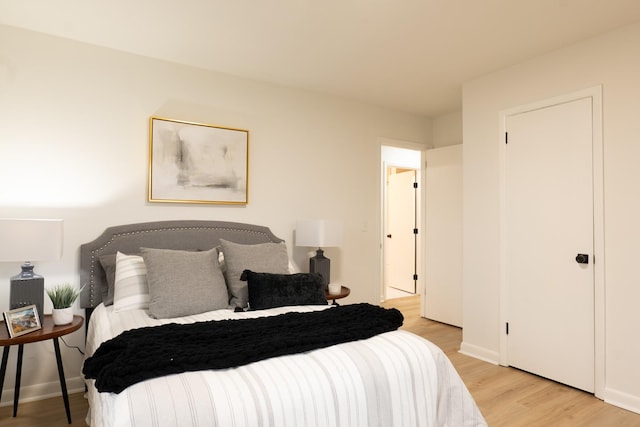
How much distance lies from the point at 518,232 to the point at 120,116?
3419 millimetres

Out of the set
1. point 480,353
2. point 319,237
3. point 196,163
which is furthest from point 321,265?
point 480,353

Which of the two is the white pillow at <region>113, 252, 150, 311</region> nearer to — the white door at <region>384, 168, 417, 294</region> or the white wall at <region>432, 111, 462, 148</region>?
the white wall at <region>432, 111, 462, 148</region>

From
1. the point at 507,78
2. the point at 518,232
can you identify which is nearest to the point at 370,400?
the point at 518,232

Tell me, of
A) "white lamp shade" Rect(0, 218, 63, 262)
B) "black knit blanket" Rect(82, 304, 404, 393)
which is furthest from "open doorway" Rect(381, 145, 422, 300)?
"white lamp shade" Rect(0, 218, 63, 262)

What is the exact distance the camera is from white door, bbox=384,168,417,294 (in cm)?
624

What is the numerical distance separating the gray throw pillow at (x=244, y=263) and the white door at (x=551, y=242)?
2.01 metres

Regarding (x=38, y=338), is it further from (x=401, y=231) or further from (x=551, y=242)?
(x=401, y=231)

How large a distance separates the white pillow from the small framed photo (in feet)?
1.41

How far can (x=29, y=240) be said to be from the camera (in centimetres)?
229

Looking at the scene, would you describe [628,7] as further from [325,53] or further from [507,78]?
[325,53]

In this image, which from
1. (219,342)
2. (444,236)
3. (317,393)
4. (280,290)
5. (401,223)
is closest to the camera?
(317,393)

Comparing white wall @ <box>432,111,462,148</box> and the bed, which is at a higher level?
white wall @ <box>432,111,462,148</box>

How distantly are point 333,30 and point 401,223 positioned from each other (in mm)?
4236

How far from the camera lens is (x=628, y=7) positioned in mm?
2391
